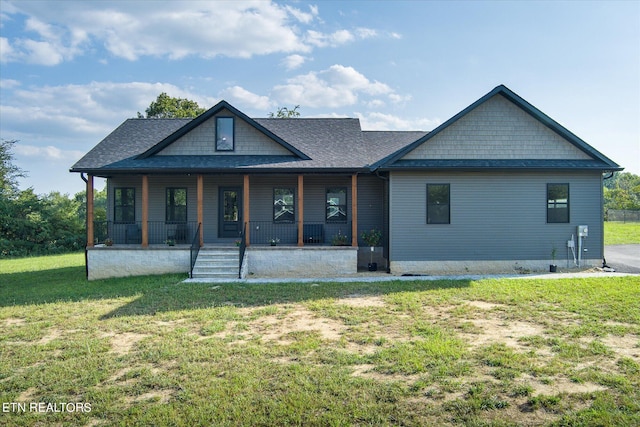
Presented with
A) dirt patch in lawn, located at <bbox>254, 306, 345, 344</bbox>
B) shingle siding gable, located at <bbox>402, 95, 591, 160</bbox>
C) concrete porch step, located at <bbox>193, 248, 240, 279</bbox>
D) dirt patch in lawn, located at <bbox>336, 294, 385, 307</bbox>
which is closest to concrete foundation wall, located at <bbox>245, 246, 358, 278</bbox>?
concrete porch step, located at <bbox>193, 248, 240, 279</bbox>

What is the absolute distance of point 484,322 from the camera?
23.3 feet

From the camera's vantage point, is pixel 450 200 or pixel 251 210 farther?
pixel 251 210

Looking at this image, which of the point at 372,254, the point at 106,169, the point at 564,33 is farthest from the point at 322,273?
the point at 564,33

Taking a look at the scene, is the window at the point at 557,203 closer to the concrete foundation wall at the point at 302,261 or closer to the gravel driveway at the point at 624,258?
the gravel driveway at the point at 624,258

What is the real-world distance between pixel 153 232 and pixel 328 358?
38.2 ft

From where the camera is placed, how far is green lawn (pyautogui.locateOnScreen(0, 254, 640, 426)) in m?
3.95

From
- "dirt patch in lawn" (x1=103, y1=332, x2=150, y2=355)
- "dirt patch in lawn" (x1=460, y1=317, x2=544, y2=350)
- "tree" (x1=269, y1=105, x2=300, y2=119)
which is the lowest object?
"dirt patch in lawn" (x1=103, y1=332, x2=150, y2=355)

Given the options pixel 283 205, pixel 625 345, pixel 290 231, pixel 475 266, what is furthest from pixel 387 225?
pixel 625 345

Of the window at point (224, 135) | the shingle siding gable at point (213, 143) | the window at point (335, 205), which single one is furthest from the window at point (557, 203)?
the window at point (224, 135)

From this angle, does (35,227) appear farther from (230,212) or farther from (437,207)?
(437,207)

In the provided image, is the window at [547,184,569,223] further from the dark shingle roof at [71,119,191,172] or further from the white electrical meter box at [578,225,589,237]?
the dark shingle roof at [71,119,191,172]

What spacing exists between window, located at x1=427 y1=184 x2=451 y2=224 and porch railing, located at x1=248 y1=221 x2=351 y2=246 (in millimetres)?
3213

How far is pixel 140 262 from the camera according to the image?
13.0m

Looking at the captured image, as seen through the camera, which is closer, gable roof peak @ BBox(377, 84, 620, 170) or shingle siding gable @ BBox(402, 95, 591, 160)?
gable roof peak @ BBox(377, 84, 620, 170)
